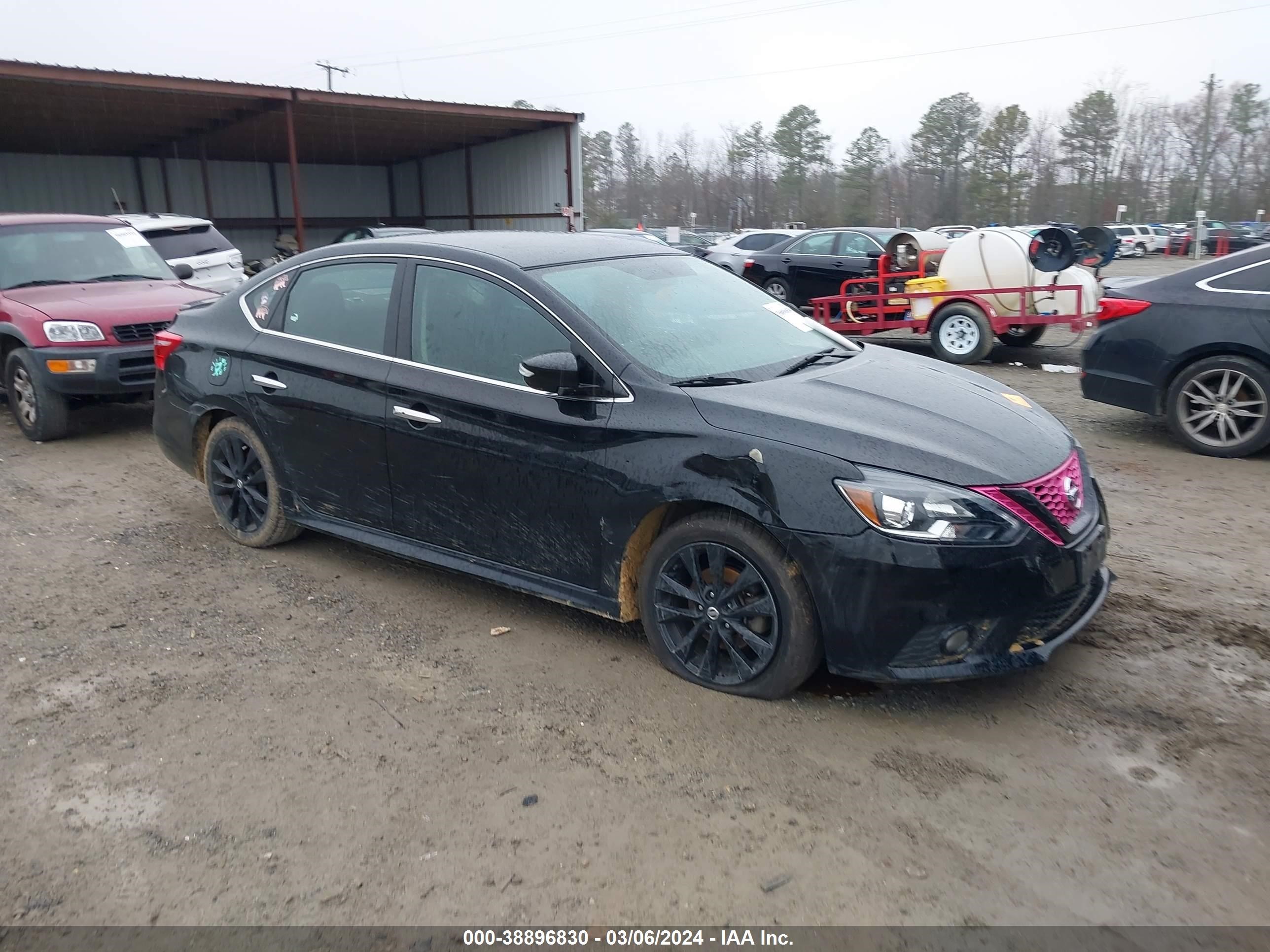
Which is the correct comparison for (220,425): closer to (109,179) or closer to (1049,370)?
(1049,370)

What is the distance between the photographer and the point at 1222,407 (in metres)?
6.93

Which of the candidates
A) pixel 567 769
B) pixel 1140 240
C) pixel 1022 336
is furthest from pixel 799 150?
→ pixel 567 769

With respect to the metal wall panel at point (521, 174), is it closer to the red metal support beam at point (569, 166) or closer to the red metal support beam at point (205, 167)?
the red metal support beam at point (569, 166)

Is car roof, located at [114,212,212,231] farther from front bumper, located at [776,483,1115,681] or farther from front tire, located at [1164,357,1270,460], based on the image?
front bumper, located at [776,483,1115,681]

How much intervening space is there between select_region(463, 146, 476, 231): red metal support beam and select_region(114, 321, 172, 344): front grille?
17.1 meters

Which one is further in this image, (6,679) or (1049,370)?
(1049,370)

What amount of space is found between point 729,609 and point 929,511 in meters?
0.80

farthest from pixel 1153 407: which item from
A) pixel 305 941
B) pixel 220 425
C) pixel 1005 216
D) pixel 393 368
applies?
pixel 1005 216

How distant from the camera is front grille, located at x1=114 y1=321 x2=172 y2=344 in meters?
7.87

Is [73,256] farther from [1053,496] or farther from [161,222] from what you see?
[1053,496]

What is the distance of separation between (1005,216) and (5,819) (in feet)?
207

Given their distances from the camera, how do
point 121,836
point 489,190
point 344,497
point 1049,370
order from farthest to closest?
point 489,190 < point 1049,370 < point 344,497 < point 121,836

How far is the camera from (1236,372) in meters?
6.82

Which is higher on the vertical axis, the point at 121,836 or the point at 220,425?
the point at 220,425
